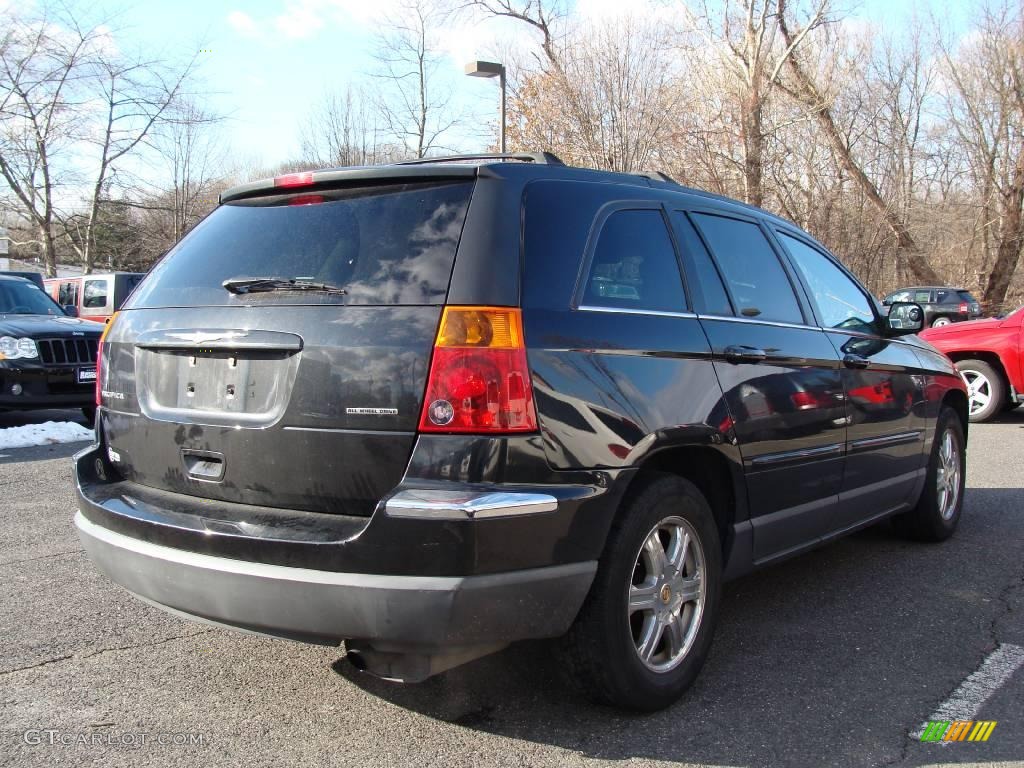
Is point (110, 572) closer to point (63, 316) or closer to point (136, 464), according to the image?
point (136, 464)

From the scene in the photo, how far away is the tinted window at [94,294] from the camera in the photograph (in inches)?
698

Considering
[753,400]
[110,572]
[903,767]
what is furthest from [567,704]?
[110,572]

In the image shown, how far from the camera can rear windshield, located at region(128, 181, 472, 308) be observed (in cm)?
266

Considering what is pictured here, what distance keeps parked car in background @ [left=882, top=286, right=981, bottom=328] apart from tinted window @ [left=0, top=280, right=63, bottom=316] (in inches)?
953

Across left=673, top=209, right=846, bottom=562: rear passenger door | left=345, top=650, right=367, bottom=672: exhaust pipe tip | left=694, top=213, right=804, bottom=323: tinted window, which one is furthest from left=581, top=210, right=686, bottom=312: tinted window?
left=345, top=650, right=367, bottom=672: exhaust pipe tip

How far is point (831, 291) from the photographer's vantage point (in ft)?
14.9

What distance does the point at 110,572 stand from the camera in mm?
2963

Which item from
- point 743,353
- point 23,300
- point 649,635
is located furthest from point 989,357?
point 23,300

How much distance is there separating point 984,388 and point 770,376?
27.3 feet

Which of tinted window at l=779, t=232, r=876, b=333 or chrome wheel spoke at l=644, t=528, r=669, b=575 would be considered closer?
chrome wheel spoke at l=644, t=528, r=669, b=575

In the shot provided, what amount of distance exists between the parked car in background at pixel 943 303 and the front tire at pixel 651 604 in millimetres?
27014

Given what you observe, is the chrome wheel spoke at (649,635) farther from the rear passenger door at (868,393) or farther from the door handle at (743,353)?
the rear passenger door at (868,393)

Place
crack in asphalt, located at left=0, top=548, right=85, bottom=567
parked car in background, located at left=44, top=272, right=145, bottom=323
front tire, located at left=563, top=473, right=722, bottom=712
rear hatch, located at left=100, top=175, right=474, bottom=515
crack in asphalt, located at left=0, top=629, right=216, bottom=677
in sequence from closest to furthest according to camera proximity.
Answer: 1. rear hatch, located at left=100, top=175, right=474, bottom=515
2. front tire, located at left=563, top=473, right=722, bottom=712
3. crack in asphalt, located at left=0, top=629, right=216, bottom=677
4. crack in asphalt, located at left=0, top=548, right=85, bottom=567
5. parked car in background, located at left=44, top=272, right=145, bottom=323

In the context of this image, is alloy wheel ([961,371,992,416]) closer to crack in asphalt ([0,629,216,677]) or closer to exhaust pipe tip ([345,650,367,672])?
crack in asphalt ([0,629,216,677])
